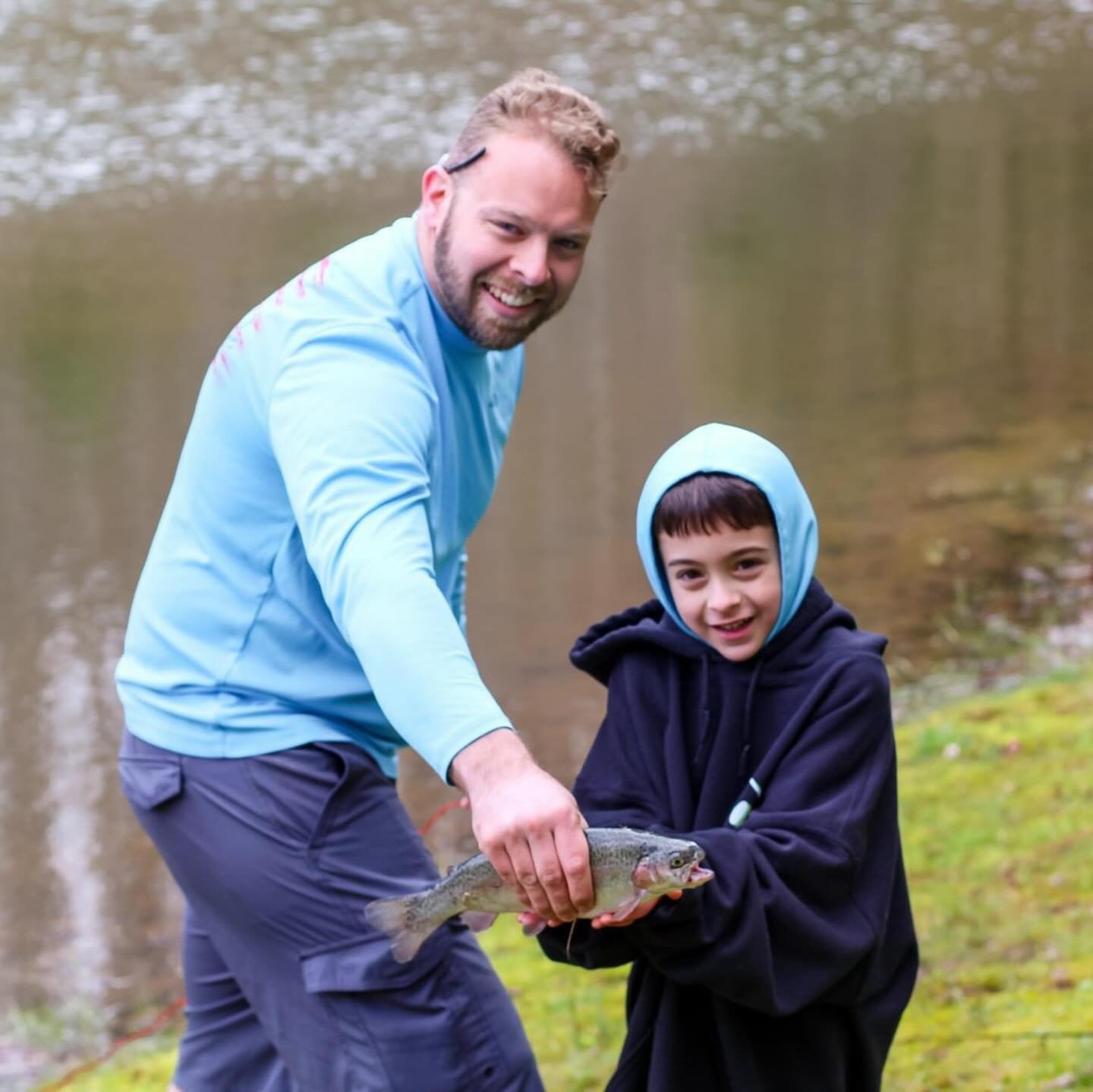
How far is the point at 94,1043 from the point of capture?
567cm

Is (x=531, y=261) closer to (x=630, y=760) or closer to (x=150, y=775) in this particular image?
(x=630, y=760)

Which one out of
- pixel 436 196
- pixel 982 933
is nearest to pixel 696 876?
pixel 436 196

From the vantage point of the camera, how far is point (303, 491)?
8.71ft

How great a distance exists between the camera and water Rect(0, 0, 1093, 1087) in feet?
26.4

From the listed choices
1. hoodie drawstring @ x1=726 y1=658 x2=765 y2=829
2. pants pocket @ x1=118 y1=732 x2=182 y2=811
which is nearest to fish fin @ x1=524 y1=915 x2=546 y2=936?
hoodie drawstring @ x1=726 y1=658 x2=765 y2=829

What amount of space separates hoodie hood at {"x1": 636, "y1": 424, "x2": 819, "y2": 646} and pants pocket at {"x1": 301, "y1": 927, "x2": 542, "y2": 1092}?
77 centimetres

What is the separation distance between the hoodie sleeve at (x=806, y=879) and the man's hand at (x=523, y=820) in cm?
22

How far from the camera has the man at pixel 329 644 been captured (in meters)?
2.97

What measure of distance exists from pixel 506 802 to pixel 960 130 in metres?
19.7

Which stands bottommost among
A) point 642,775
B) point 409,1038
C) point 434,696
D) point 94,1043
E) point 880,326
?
point 94,1043

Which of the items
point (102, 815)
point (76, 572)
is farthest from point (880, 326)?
point (102, 815)

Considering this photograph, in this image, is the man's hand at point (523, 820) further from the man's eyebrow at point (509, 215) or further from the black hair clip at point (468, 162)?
the black hair clip at point (468, 162)

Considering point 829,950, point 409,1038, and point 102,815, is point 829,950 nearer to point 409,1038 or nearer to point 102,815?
point 409,1038

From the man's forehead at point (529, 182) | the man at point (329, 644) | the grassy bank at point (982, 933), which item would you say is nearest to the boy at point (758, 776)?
the man at point (329, 644)
